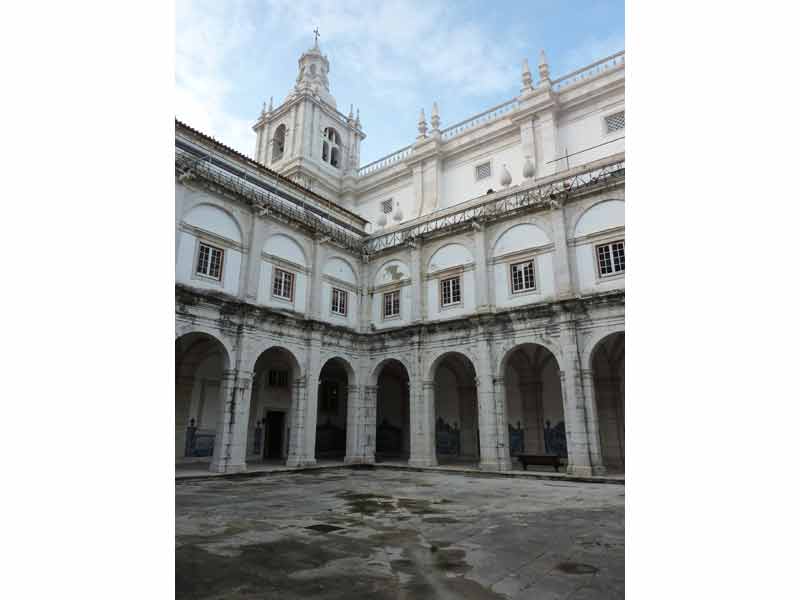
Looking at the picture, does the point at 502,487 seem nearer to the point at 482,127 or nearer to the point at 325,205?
the point at 325,205

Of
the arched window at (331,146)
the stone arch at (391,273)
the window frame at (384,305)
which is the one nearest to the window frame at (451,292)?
the stone arch at (391,273)

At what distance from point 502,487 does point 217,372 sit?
15.0 meters

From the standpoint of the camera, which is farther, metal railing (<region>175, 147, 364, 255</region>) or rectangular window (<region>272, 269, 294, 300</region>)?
rectangular window (<region>272, 269, 294, 300</region>)

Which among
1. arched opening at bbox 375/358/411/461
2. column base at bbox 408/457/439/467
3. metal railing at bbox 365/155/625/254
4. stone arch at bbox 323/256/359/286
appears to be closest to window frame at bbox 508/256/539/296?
metal railing at bbox 365/155/625/254

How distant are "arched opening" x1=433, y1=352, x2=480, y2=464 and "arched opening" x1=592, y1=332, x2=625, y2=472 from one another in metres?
6.86

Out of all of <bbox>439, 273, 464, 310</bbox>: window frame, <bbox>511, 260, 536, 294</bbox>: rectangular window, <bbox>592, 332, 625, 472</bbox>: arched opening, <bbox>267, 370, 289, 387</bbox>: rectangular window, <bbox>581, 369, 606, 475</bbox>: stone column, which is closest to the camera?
<bbox>581, 369, 606, 475</bbox>: stone column

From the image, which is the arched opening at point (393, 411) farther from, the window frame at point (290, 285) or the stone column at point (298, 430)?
the window frame at point (290, 285)

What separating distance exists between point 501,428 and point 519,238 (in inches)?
329

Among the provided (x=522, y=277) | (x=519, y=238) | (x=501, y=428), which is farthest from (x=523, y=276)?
(x=501, y=428)

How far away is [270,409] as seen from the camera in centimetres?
2355

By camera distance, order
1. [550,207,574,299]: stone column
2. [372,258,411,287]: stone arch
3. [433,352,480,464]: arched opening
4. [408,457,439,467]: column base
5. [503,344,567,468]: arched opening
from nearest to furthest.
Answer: [550,207,574,299]: stone column, [408,457,439,467]: column base, [503,344,567,468]: arched opening, [372,258,411,287]: stone arch, [433,352,480,464]: arched opening

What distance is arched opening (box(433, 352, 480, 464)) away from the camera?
2572 cm

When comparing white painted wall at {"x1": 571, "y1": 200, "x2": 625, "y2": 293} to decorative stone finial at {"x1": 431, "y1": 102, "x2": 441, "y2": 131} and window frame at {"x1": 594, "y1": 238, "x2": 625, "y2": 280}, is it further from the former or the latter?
decorative stone finial at {"x1": 431, "y1": 102, "x2": 441, "y2": 131}

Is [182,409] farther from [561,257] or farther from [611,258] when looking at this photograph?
[611,258]
